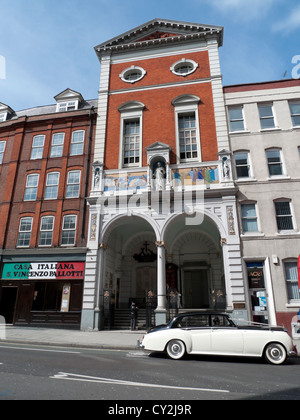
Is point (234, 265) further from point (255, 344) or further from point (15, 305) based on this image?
point (15, 305)

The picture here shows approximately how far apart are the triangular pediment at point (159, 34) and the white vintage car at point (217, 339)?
71.9 ft

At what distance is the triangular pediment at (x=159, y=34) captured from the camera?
2206 centimetres

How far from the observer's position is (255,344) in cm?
832

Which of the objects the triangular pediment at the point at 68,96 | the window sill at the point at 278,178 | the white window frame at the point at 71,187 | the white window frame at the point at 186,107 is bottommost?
the window sill at the point at 278,178

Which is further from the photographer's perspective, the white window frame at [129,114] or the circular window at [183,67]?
the circular window at [183,67]

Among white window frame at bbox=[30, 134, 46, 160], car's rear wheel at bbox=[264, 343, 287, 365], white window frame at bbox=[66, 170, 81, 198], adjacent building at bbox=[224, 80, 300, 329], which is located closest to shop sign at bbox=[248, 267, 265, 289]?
adjacent building at bbox=[224, 80, 300, 329]

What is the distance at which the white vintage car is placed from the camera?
8.30 m

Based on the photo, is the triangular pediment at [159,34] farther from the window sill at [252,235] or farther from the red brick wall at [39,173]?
the window sill at [252,235]

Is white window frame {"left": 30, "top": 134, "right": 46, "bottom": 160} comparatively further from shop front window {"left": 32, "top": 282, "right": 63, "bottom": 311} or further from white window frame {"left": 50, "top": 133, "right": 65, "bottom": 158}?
shop front window {"left": 32, "top": 282, "right": 63, "bottom": 311}

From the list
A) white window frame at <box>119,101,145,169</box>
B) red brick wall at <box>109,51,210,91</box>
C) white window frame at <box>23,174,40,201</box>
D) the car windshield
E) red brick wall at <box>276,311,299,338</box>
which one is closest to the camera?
the car windshield

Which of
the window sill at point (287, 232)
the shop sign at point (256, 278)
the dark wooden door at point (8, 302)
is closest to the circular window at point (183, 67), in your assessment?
the window sill at point (287, 232)

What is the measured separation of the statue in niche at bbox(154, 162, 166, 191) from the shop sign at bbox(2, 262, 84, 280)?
712 cm

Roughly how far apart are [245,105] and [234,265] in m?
11.6
